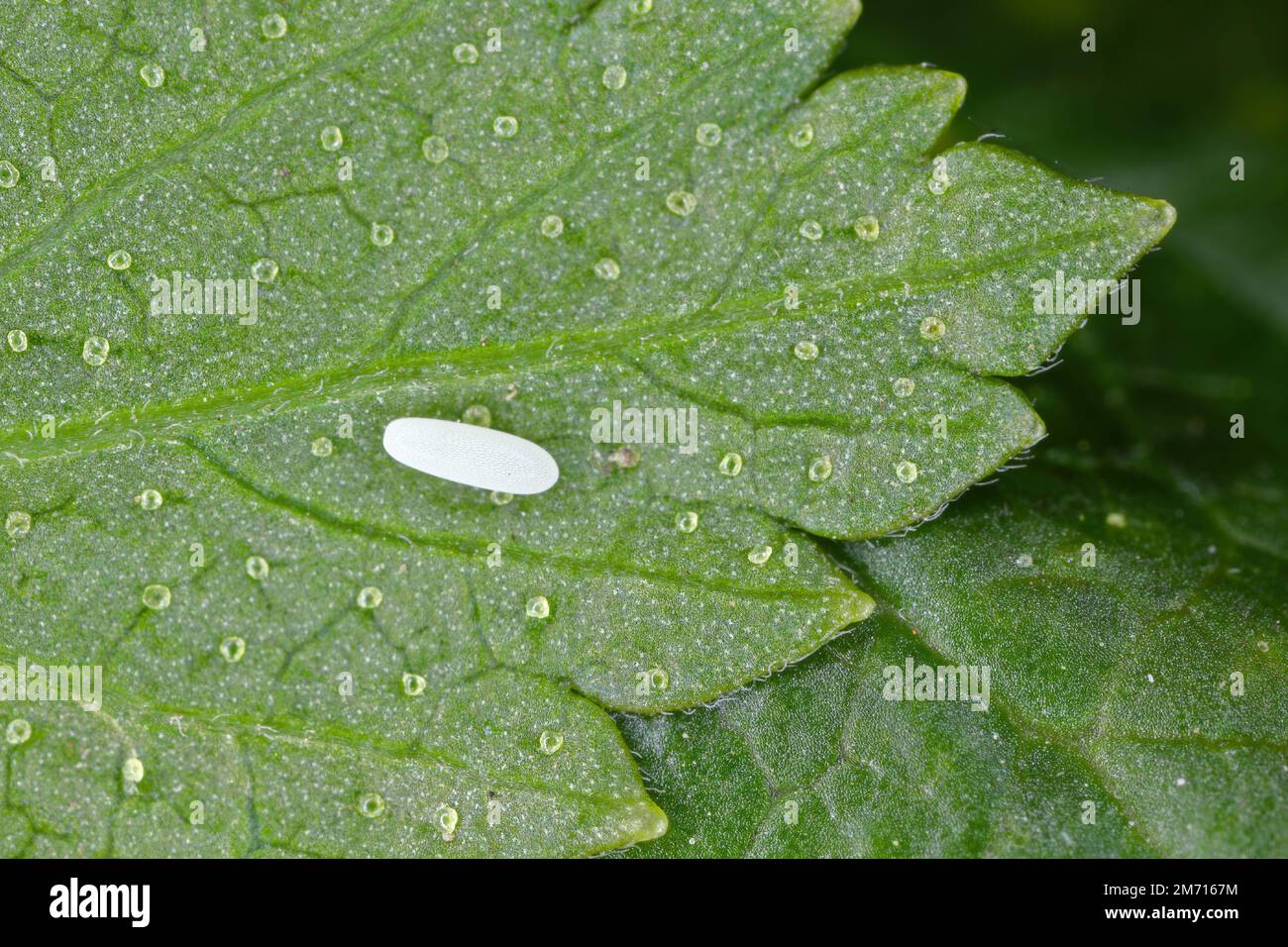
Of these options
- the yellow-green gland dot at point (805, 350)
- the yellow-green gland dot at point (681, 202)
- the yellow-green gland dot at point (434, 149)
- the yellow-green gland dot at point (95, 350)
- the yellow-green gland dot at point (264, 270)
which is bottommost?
the yellow-green gland dot at point (805, 350)

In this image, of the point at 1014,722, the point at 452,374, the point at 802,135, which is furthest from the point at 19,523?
the point at 1014,722

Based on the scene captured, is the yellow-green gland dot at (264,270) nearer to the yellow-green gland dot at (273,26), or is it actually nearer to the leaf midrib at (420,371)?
the leaf midrib at (420,371)

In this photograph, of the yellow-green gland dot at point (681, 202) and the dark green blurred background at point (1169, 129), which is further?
the dark green blurred background at point (1169, 129)

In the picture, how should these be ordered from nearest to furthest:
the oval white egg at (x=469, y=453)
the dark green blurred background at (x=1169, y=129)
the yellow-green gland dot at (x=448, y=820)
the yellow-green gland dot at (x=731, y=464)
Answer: the oval white egg at (x=469, y=453), the yellow-green gland dot at (x=731, y=464), the yellow-green gland dot at (x=448, y=820), the dark green blurred background at (x=1169, y=129)

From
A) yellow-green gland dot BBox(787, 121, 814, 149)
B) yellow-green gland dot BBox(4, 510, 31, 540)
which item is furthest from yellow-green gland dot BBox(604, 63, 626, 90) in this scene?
yellow-green gland dot BBox(4, 510, 31, 540)

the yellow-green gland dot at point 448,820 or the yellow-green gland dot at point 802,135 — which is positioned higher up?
the yellow-green gland dot at point 802,135

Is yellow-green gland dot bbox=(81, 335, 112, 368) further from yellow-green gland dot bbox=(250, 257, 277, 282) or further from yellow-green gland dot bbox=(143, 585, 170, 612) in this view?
yellow-green gland dot bbox=(143, 585, 170, 612)

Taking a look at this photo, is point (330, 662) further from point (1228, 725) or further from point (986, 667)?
point (1228, 725)

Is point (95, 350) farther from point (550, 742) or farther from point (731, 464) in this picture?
point (731, 464)

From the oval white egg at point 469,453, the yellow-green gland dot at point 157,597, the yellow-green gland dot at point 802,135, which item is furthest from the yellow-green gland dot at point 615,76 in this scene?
the yellow-green gland dot at point 157,597
